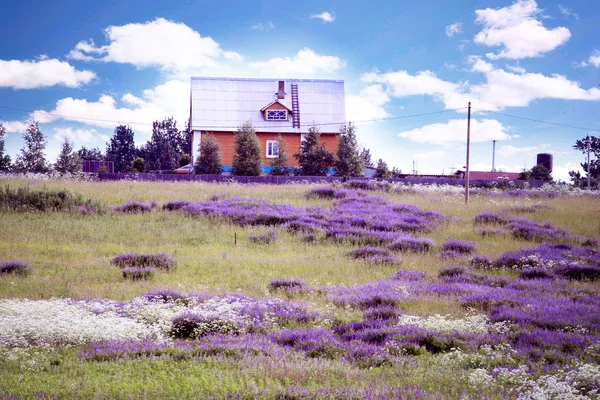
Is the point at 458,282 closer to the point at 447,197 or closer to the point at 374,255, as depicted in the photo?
the point at 374,255

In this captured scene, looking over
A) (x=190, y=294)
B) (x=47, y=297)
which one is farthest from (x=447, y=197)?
(x=47, y=297)

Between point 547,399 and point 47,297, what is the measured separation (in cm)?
1057

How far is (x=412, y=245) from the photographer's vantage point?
18.6 m

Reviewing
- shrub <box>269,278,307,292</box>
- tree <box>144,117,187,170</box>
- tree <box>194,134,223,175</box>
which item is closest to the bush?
shrub <box>269,278,307,292</box>

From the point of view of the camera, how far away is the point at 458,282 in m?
13.4

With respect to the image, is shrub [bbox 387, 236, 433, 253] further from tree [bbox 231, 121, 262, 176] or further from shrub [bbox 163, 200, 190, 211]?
tree [bbox 231, 121, 262, 176]

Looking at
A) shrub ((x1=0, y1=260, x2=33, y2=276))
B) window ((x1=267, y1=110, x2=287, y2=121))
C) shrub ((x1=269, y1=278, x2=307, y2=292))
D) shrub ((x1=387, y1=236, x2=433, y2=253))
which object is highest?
window ((x1=267, y1=110, x2=287, y2=121))

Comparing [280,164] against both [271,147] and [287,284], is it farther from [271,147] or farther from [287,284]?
[287,284]

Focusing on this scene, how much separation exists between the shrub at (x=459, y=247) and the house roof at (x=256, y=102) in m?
40.9

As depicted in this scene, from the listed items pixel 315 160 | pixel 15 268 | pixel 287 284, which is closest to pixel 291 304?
pixel 287 284

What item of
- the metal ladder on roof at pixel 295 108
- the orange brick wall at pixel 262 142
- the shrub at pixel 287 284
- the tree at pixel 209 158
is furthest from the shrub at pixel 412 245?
the metal ladder on roof at pixel 295 108

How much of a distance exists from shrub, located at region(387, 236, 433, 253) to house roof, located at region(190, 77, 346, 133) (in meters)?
40.4

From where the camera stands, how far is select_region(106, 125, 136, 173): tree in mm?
100250

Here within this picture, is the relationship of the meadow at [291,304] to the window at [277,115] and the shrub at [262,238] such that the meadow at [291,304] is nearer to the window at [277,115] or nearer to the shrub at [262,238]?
the shrub at [262,238]
